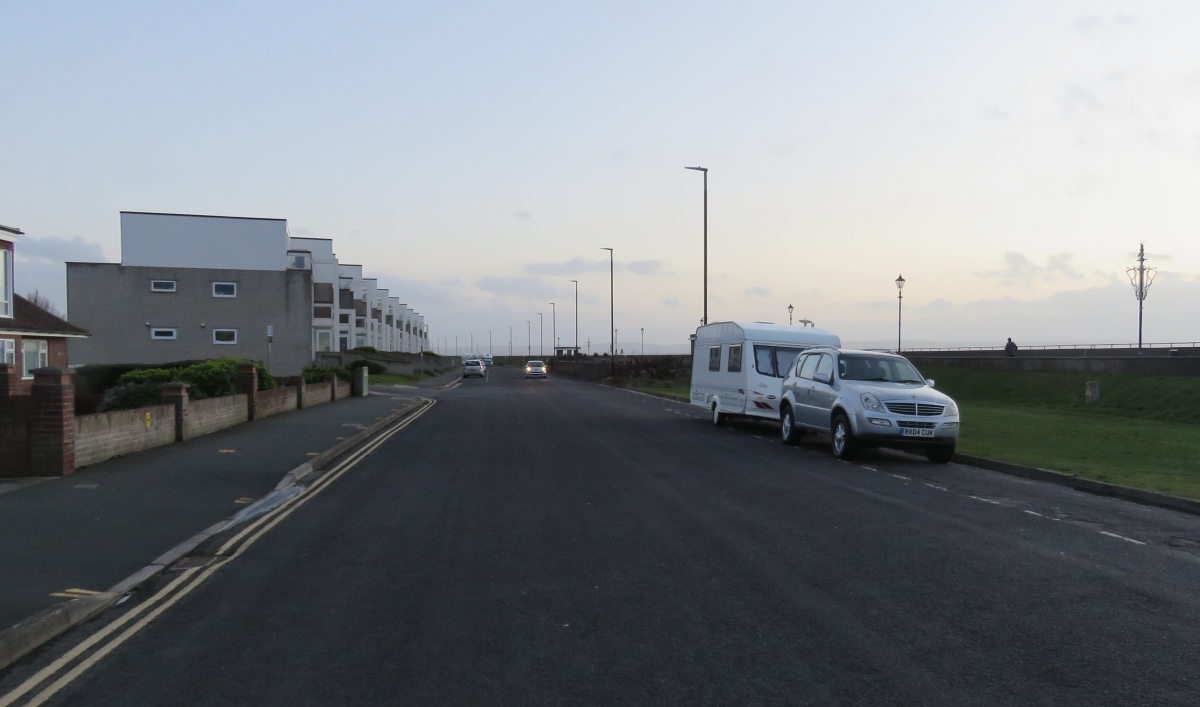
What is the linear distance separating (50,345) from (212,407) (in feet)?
70.3

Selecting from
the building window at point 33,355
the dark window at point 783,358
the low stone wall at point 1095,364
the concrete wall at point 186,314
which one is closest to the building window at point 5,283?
the building window at point 33,355

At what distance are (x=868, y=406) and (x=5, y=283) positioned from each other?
105 ft

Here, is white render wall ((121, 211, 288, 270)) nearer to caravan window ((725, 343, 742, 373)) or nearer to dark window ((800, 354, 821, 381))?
caravan window ((725, 343, 742, 373))

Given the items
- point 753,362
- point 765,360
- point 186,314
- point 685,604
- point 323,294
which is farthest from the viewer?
point 323,294

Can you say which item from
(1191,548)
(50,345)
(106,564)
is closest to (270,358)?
(50,345)

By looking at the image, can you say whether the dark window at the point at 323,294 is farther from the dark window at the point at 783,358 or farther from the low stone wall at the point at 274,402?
the dark window at the point at 783,358

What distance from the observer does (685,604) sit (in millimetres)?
6352

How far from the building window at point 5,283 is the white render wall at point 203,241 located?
17337 mm

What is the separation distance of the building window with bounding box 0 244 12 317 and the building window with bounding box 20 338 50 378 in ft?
5.86

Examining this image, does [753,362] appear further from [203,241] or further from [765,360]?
[203,241]

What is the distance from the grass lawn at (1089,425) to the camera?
14023 mm

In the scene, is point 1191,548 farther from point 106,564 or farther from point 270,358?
point 270,358

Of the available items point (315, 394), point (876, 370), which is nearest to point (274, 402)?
point (315, 394)

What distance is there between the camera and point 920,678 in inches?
193
